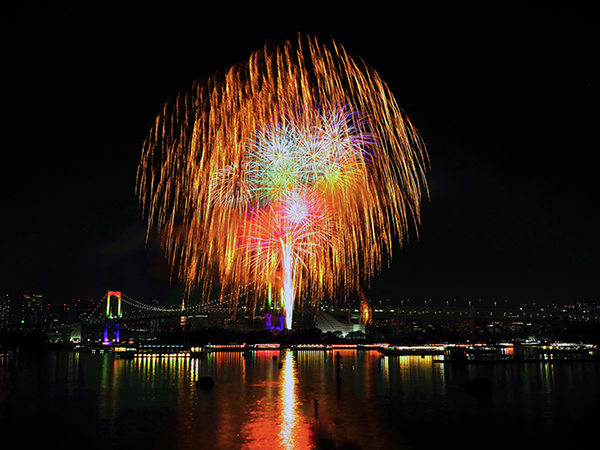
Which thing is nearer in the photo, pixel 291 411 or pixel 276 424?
pixel 276 424

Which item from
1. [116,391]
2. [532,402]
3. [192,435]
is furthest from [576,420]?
[116,391]

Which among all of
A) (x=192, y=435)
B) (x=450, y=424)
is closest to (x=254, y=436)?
(x=192, y=435)

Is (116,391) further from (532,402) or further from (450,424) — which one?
(532,402)

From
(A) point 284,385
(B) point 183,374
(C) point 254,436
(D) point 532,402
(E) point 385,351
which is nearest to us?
(C) point 254,436

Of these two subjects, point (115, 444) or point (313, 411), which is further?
point (313, 411)

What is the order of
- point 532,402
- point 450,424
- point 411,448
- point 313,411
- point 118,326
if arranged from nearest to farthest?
point 411,448 → point 450,424 → point 313,411 → point 532,402 → point 118,326

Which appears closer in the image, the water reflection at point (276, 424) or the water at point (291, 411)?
the water reflection at point (276, 424)

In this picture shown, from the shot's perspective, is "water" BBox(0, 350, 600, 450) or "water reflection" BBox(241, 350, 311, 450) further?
"water" BBox(0, 350, 600, 450)
